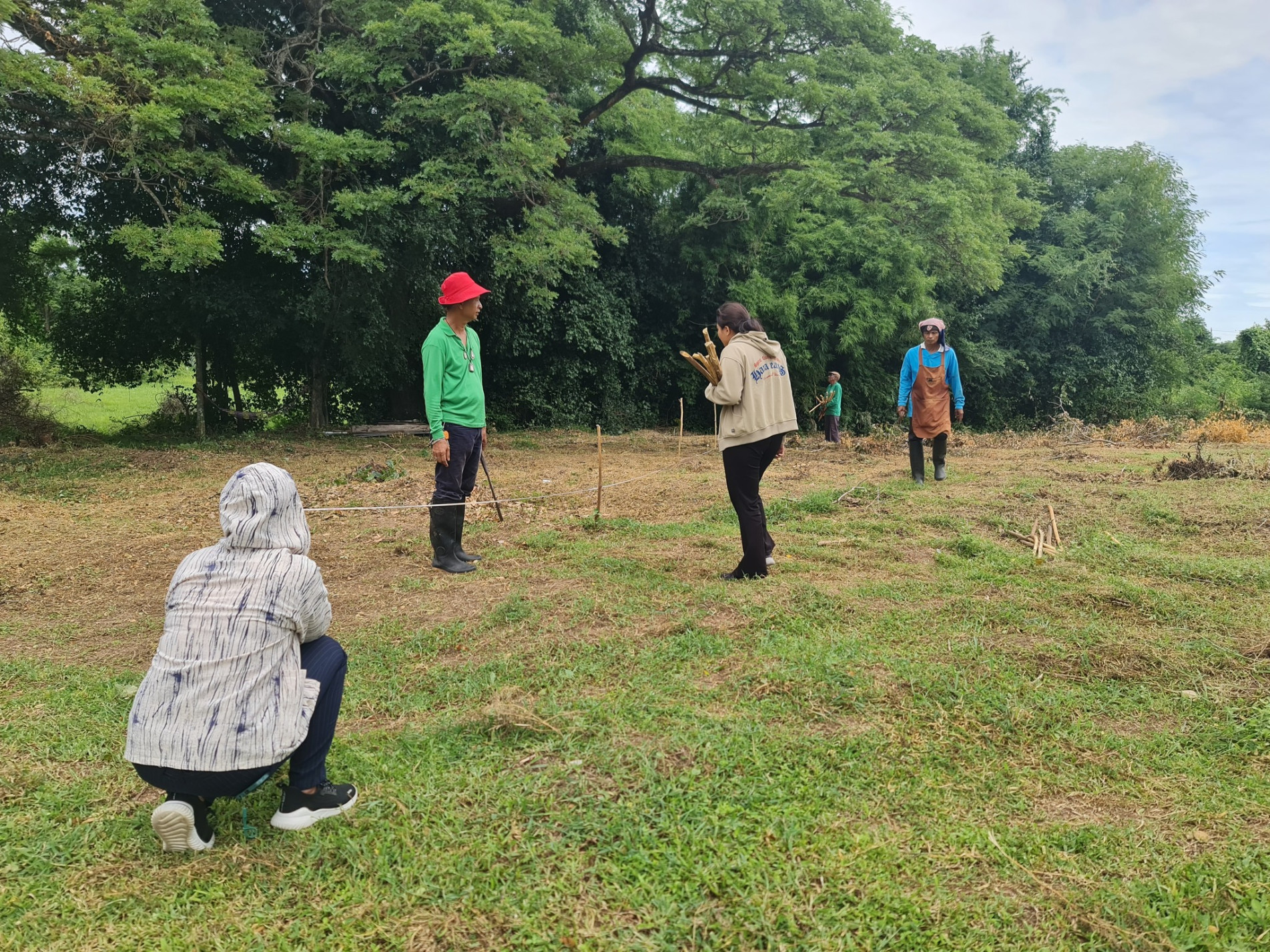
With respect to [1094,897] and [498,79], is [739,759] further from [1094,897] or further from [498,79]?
[498,79]

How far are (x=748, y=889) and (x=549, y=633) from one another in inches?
83.4

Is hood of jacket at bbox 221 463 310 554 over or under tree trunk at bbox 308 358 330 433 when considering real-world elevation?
under

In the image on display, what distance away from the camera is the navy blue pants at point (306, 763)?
7.48ft

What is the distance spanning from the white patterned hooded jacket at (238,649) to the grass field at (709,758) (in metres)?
0.38

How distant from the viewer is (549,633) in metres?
4.11

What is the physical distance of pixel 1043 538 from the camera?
5.82 meters

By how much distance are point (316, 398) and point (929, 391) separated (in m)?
11.2

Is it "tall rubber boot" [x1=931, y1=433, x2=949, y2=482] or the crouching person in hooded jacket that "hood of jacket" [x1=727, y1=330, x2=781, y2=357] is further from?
"tall rubber boot" [x1=931, y1=433, x2=949, y2=482]

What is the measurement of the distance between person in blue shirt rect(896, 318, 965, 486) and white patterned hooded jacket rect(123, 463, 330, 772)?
672cm

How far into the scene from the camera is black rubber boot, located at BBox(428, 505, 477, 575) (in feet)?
17.9

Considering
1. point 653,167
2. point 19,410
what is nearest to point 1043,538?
point 653,167

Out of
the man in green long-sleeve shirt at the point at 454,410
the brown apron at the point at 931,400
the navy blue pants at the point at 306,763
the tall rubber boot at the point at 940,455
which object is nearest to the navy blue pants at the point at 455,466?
the man in green long-sleeve shirt at the point at 454,410

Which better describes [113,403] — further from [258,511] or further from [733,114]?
[258,511]

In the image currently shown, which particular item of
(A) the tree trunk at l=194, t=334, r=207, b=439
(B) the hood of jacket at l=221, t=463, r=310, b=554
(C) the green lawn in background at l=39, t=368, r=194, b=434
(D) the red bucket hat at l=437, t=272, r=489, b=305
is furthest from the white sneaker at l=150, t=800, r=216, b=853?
(C) the green lawn in background at l=39, t=368, r=194, b=434
